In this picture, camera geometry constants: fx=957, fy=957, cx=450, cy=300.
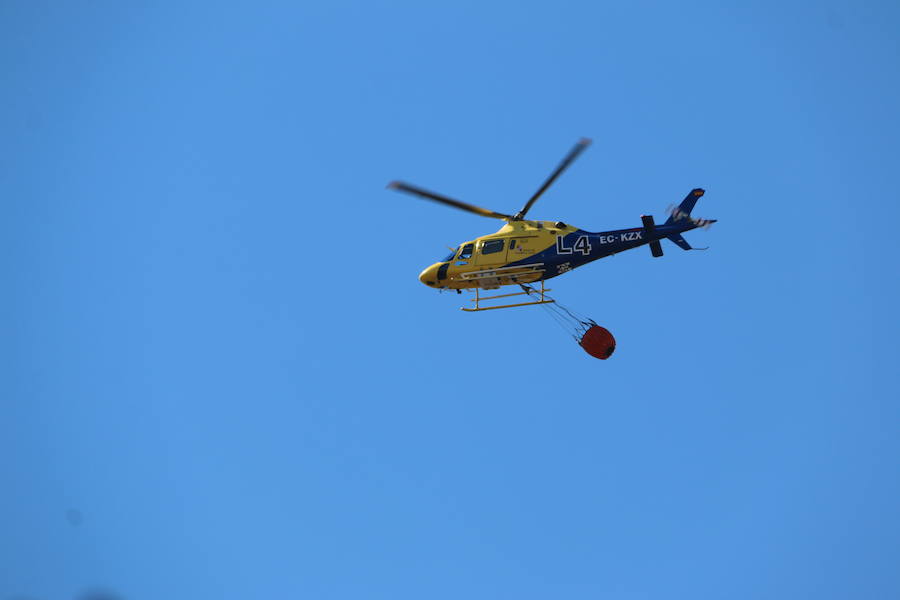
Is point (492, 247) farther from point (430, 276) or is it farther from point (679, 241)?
point (679, 241)

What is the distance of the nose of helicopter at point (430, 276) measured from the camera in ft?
96.8

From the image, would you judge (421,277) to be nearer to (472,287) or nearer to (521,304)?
(472,287)

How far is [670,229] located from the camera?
2673 cm

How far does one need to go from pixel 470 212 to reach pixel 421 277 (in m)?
3.58

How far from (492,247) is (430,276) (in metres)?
2.34

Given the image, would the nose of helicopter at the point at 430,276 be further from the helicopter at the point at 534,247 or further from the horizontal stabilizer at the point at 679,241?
the horizontal stabilizer at the point at 679,241

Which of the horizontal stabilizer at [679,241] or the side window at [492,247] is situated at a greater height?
the horizontal stabilizer at [679,241]

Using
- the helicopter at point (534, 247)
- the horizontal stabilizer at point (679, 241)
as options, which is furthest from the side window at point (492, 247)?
the horizontal stabilizer at point (679, 241)

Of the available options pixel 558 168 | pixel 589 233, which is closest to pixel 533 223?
pixel 589 233

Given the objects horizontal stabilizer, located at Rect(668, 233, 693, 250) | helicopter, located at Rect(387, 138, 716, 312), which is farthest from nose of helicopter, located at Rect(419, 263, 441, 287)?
horizontal stabilizer, located at Rect(668, 233, 693, 250)

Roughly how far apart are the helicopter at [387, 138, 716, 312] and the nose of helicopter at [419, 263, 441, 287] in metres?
0.03

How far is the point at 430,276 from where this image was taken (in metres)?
29.6

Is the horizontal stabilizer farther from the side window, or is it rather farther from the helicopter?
the side window

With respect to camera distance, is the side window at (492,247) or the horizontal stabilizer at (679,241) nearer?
the horizontal stabilizer at (679,241)
